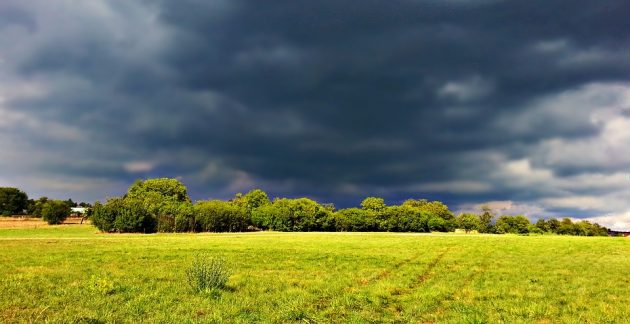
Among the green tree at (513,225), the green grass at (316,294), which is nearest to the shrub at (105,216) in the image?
the green grass at (316,294)

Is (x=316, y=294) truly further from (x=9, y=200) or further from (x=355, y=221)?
(x=9, y=200)

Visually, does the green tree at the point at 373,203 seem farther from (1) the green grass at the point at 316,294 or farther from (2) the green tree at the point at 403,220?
(1) the green grass at the point at 316,294

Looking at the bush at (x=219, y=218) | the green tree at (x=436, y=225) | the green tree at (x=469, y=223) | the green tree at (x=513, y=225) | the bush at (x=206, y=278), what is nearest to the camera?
the bush at (x=206, y=278)

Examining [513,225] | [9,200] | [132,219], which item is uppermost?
[9,200]

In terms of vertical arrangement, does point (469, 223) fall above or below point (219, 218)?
above

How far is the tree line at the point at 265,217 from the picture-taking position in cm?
11269

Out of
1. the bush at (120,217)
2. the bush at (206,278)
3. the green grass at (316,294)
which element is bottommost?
the green grass at (316,294)

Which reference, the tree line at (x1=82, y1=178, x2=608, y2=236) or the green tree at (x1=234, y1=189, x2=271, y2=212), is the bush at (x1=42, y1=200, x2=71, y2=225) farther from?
the green tree at (x1=234, y1=189, x2=271, y2=212)

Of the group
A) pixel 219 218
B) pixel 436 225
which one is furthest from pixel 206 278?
pixel 436 225

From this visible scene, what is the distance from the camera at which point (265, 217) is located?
14538 centimetres

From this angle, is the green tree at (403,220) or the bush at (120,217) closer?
the bush at (120,217)

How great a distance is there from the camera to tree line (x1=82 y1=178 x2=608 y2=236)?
112688 millimetres

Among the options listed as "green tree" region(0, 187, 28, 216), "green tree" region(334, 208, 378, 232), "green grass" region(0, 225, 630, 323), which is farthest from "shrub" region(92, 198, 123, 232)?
"green tree" region(0, 187, 28, 216)

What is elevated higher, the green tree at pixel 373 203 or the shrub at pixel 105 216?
the green tree at pixel 373 203
